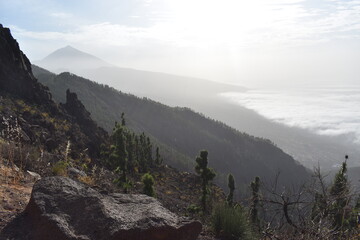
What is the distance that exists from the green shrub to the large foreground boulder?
1.08m

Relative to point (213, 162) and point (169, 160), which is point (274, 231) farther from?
point (213, 162)

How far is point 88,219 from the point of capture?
4102 millimetres

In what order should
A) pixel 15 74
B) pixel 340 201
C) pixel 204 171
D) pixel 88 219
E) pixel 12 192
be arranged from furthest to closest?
pixel 15 74 < pixel 204 171 < pixel 340 201 < pixel 12 192 < pixel 88 219

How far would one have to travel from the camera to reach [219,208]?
222 inches

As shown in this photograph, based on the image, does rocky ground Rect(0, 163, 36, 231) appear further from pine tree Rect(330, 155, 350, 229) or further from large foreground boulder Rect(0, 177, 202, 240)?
pine tree Rect(330, 155, 350, 229)

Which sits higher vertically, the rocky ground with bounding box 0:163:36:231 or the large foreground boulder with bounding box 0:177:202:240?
the large foreground boulder with bounding box 0:177:202:240

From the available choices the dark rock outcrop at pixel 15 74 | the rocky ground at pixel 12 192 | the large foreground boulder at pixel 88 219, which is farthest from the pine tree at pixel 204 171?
the large foreground boulder at pixel 88 219

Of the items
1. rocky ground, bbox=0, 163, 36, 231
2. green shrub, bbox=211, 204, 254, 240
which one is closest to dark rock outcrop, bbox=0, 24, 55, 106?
rocky ground, bbox=0, 163, 36, 231

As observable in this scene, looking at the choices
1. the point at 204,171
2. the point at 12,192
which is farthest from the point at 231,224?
the point at 204,171

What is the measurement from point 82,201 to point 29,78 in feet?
141

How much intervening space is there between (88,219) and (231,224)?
104 inches

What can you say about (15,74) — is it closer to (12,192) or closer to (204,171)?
(204,171)

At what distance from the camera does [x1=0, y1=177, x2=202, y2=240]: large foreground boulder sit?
3.87m

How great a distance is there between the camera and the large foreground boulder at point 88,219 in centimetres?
387
